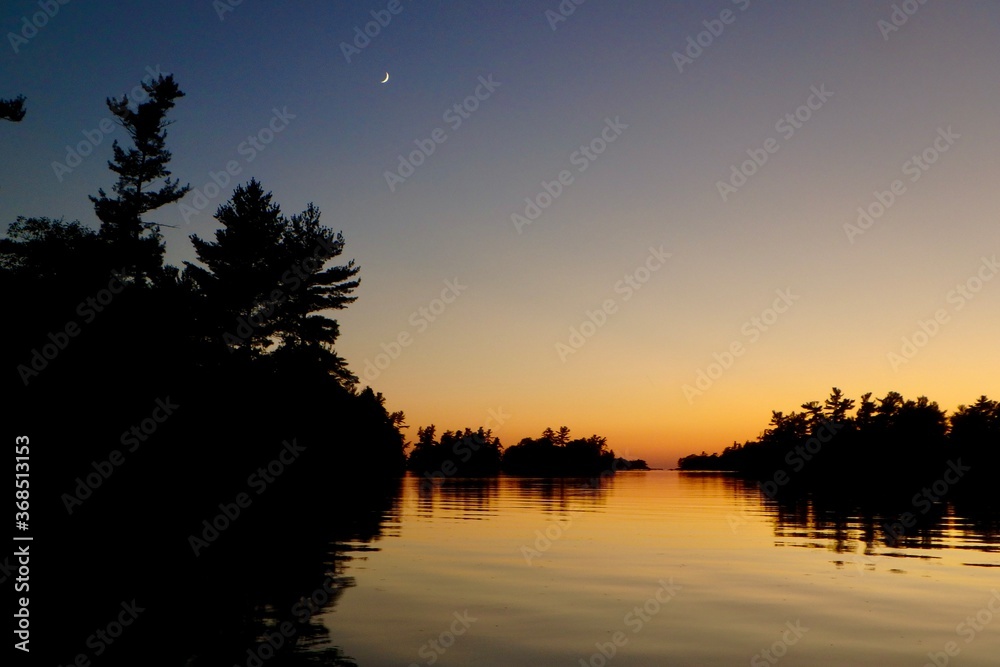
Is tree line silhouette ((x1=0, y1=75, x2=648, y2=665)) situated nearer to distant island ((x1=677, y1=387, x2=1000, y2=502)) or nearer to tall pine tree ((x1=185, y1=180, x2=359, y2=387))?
tall pine tree ((x1=185, y1=180, x2=359, y2=387))

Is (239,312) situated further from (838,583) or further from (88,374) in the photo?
(838,583)

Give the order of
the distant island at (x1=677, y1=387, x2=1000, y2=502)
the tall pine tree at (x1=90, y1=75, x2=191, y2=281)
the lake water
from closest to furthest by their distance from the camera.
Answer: the lake water, the tall pine tree at (x1=90, y1=75, x2=191, y2=281), the distant island at (x1=677, y1=387, x2=1000, y2=502)

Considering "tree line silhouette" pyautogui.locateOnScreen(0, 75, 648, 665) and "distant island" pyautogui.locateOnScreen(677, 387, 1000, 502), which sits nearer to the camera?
"tree line silhouette" pyautogui.locateOnScreen(0, 75, 648, 665)

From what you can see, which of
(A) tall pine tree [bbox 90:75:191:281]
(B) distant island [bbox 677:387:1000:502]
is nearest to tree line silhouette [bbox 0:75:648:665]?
(A) tall pine tree [bbox 90:75:191:281]

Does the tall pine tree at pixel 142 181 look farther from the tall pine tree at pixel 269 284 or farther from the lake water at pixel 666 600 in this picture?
the lake water at pixel 666 600

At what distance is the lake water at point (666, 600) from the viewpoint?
11422 mm

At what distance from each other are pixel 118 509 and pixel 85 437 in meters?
2.91

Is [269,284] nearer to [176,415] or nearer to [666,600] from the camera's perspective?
[176,415]

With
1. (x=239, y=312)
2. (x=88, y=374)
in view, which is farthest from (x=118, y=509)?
(x=239, y=312)

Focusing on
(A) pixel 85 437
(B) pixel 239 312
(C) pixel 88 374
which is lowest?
(A) pixel 85 437

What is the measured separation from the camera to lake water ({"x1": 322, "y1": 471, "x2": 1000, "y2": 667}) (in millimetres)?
11422

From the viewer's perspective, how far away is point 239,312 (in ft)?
196

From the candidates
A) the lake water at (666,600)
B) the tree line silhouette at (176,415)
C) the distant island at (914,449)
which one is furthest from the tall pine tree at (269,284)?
the distant island at (914,449)

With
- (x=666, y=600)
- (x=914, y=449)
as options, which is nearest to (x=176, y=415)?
(x=666, y=600)
